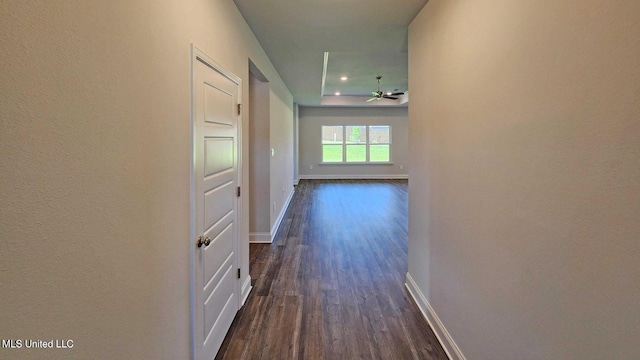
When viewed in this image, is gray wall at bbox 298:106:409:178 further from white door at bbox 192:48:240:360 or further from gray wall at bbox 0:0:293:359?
gray wall at bbox 0:0:293:359

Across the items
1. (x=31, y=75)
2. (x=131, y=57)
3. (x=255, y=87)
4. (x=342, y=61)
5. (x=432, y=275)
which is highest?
(x=342, y=61)

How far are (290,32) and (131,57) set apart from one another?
223 centimetres

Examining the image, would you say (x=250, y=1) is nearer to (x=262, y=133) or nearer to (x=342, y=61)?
(x=262, y=133)

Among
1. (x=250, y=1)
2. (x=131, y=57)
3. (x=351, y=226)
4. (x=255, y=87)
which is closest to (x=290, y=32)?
(x=250, y=1)

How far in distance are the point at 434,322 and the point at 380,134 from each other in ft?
33.1

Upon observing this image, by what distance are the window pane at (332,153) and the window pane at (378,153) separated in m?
1.15

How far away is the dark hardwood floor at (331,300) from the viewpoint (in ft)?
7.36

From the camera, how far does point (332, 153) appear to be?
12086 mm

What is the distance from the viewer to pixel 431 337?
2354 millimetres

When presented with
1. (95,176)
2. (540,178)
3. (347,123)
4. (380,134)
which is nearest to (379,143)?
(380,134)

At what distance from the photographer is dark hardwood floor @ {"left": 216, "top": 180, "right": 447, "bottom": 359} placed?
224 centimetres

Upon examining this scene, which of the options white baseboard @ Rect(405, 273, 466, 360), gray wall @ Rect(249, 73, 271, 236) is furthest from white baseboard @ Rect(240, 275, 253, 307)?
gray wall @ Rect(249, 73, 271, 236)

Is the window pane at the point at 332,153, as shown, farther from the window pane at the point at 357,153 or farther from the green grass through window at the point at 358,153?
the window pane at the point at 357,153

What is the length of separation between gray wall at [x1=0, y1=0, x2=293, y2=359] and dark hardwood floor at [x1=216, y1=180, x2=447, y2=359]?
0.92 m
